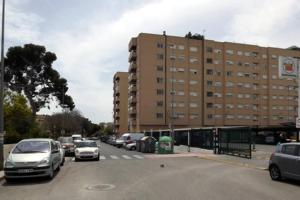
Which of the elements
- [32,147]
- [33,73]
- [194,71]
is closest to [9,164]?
[32,147]

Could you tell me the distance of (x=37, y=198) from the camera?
38.9 ft

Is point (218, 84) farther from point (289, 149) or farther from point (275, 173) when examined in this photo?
point (289, 149)

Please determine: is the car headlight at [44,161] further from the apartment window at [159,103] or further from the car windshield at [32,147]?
the apartment window at [159,103]

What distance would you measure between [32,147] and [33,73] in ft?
154

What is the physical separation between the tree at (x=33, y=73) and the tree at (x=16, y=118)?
8.14 m

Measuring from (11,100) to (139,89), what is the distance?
39876 mm

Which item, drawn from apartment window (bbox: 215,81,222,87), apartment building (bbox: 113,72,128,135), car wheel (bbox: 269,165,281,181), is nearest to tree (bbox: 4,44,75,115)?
apartment window (bbox: 215,81,222,87)

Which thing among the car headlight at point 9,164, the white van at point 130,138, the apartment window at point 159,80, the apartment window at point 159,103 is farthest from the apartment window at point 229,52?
the car headlight at point 9,164

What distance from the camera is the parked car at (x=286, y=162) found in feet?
48.0

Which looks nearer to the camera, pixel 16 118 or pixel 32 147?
pixel 32 147

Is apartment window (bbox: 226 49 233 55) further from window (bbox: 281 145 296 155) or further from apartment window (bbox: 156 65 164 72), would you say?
window (bbox: 281 145 296 155)

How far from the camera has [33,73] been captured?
205ft

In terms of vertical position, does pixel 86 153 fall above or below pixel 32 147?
below

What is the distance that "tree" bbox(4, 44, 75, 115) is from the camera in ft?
201
